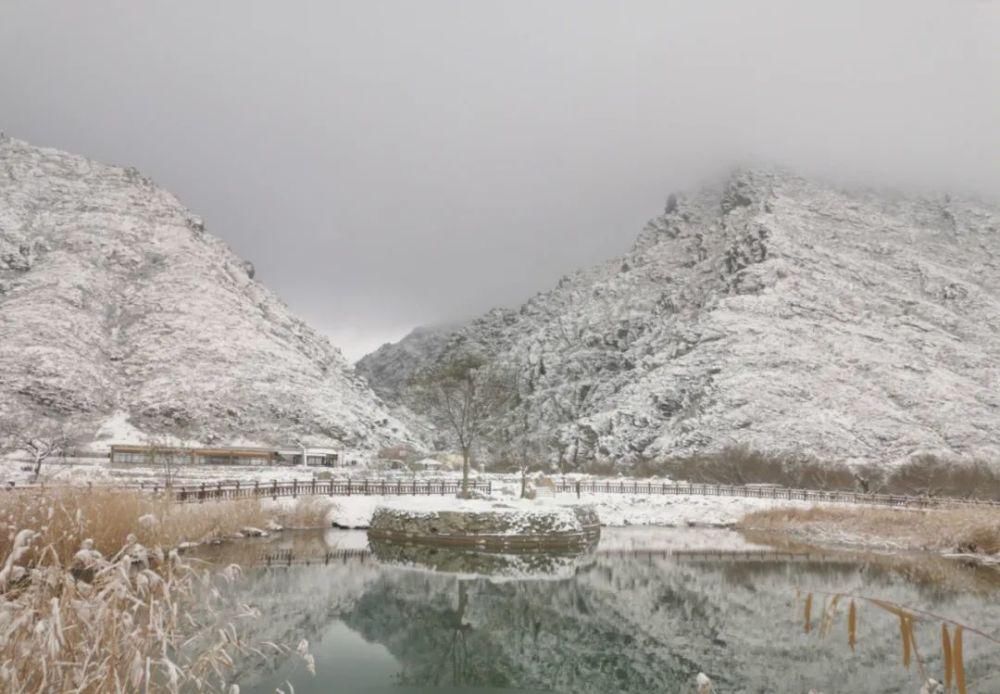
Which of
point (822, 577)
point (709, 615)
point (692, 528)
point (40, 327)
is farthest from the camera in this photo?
point (40, 327)

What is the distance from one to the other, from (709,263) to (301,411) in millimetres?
91597

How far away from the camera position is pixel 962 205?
474 ft

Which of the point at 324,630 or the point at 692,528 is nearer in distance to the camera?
the point at 324,630

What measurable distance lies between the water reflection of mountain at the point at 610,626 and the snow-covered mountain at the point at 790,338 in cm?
6852

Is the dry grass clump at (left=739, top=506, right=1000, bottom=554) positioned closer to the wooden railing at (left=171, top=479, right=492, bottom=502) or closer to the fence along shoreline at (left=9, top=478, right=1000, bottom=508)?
the fence along shoreline at (left=9, top=478, right=1000, bottom=508)

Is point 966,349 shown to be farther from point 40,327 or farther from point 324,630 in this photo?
point 40,327

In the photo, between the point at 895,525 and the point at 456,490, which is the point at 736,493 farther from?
the point at 456,490

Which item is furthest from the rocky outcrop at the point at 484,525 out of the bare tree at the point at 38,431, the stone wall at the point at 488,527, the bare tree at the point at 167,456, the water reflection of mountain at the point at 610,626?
the bare tree at the point at 38,431

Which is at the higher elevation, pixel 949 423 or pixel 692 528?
pixel 949 423

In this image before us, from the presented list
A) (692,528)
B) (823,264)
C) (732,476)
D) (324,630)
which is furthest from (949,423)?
(324,630)

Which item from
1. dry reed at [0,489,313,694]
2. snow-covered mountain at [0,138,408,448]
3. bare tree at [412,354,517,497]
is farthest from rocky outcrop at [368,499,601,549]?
snow-covered mountain at [0,138,408,448]

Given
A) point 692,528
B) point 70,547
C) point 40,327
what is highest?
point 40,327

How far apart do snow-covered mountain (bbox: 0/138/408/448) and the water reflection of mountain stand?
72.3 metres

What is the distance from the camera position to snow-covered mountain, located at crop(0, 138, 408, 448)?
91438 millimetres
